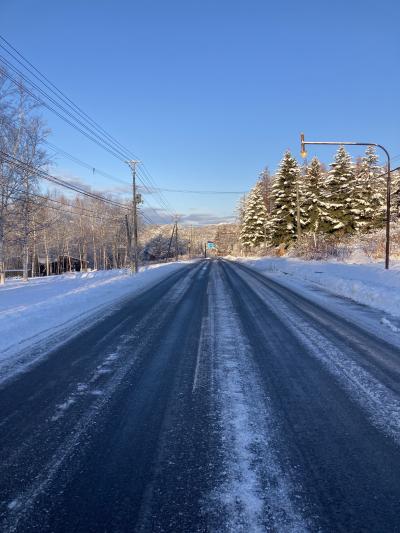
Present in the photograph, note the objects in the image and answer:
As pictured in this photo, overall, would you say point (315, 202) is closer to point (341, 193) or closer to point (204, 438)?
point (341, 193)

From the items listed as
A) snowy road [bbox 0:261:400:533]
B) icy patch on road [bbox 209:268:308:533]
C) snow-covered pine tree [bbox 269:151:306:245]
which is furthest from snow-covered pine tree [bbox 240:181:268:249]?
icy patch on road [bbox 209:268:308:533]

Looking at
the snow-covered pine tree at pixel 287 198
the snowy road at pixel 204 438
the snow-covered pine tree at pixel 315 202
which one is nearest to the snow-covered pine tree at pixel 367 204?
the snow-covered pine tree at pixel 315 202

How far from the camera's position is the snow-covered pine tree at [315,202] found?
138 ft

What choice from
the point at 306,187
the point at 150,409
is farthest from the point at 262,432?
the point at 306,187

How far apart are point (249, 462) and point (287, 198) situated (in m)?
42.9

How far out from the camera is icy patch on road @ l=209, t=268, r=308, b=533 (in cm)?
226

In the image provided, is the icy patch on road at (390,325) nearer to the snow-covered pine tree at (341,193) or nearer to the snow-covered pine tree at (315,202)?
the snow-covered pine tree at (341,193)

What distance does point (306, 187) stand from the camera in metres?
45.3

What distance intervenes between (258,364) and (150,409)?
6.73 ft

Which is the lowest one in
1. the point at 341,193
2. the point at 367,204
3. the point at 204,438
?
the point at 204,438

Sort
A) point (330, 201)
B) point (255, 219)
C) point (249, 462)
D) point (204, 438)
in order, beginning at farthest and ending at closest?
point (255, 219) → point (330, 201) → point (204, 438) → point (249, 462)

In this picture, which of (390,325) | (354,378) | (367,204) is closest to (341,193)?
(367,204)

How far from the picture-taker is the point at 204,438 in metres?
3.29

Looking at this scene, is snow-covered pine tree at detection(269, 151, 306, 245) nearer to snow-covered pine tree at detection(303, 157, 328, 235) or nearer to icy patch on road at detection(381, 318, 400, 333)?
snow-covered pine tree at detection(303, 157, 328, 235)
